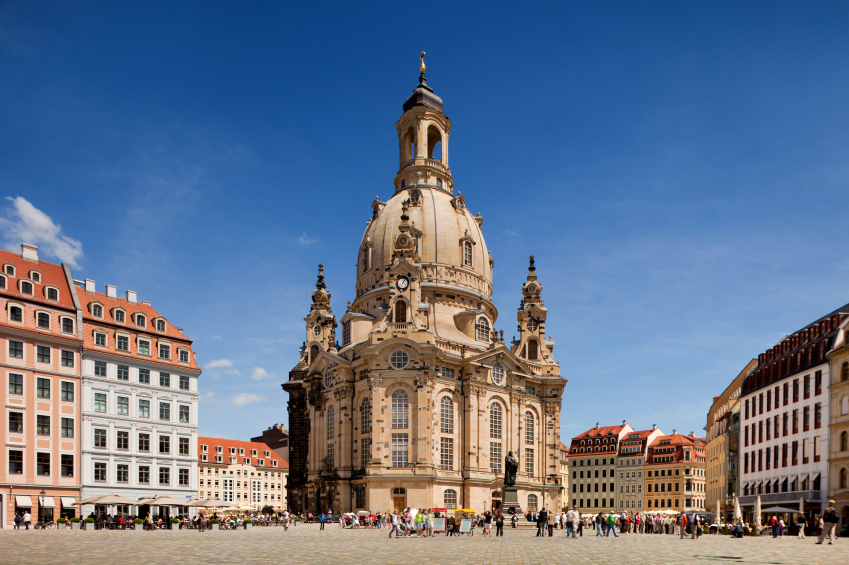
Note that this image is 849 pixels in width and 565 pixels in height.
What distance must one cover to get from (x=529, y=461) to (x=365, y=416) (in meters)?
22.1

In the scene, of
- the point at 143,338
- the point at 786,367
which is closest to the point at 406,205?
the point at 143,338

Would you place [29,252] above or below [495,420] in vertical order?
above

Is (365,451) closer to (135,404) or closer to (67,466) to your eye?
(135,404)

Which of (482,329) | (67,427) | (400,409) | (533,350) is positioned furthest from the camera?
(533,350)

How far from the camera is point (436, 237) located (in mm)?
98438

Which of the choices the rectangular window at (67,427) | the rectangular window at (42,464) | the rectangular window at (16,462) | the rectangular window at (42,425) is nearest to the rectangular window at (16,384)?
the rectangular window at (42,425)

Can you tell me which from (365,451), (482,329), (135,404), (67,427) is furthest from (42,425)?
(482,329)

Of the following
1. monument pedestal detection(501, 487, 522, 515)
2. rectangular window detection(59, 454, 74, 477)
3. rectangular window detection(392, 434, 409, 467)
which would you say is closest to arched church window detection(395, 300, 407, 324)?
rectangular window detection(392, 434, 409, 467)

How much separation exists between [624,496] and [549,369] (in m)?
57.7

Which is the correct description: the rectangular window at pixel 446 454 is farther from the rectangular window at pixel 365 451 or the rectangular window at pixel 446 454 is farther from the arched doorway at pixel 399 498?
the rectangular window at pixel 365 451

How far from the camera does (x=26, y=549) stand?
2922 cm

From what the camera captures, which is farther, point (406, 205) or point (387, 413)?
A: point (406, 205)

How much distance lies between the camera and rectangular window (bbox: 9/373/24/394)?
5731 centimetres

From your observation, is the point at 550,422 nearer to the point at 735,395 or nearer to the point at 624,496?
the point at 735,395
